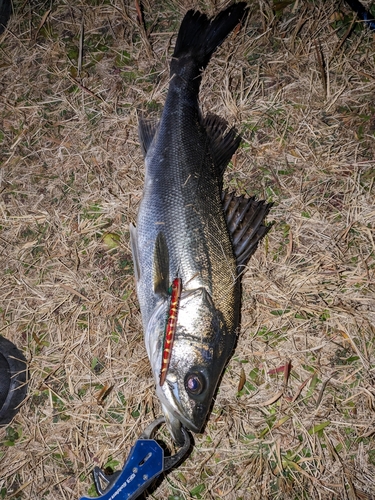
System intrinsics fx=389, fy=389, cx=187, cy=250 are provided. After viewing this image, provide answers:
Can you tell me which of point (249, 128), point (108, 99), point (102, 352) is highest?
point (249, 128)

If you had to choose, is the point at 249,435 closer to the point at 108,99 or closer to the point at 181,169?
the point at 181,169

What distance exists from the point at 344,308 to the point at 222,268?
1239mm

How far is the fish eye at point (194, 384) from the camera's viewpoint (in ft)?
8.71

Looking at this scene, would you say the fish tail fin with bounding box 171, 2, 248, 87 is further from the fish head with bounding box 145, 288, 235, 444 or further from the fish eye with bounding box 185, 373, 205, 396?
the fish eye with bounding box 185, 373, 205, 396

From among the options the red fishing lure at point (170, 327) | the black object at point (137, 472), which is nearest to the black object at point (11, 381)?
the black object at point (137, 472)

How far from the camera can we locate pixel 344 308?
3.35 metres

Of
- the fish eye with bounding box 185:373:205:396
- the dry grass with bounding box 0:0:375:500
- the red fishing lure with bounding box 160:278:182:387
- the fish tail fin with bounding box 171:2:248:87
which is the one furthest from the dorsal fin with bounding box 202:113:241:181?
the fish eye with bounding box 185:373:205:396

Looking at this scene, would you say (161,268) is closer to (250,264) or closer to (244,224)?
(244,224)

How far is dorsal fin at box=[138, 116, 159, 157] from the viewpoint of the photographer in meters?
3.44

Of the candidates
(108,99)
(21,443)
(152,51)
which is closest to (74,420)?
(21,443)

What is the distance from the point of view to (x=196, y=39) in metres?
3.50

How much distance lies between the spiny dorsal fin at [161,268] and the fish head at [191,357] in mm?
107

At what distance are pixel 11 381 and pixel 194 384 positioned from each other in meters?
1.93

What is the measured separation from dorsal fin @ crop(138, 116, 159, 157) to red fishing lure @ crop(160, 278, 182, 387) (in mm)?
1342
